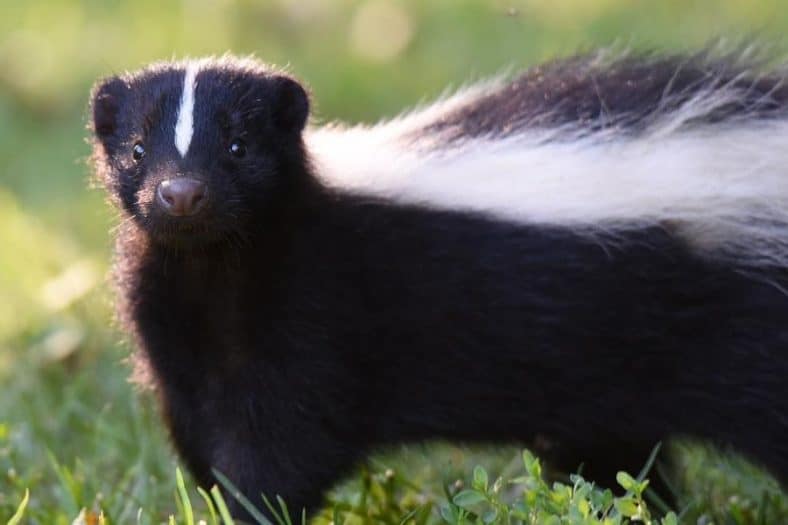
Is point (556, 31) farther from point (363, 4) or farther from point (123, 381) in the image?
point (123, 381)

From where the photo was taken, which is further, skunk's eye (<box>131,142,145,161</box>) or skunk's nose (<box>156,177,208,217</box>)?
skunk's eye (<box>131,142,145,161</box>)

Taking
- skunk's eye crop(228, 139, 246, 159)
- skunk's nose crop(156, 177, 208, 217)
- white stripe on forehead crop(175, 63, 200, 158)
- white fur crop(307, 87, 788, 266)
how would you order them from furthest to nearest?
1. white fur crop(307, 87, 788, 266)
2. skunk's eye crop(228, 139, 246, 159)
3. white stripe on forehead crop(175, 63, 200, 158)
4. skunk's nose crop(156, 177, 208, 217)

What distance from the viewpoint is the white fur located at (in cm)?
466

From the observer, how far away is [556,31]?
9141 millimetres

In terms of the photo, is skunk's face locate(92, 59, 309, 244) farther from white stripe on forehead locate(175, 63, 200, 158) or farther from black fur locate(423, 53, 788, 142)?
black fur locate(423, 53, 788, 142)

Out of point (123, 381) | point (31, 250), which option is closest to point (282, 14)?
point (31, 250)

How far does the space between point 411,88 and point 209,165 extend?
14.7 ft

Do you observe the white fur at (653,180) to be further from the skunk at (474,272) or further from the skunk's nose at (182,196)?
the skunk's nose at (182,196)

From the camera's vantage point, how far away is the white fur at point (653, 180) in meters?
4.66

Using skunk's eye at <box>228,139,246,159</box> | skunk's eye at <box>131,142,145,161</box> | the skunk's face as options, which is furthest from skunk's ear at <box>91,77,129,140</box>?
skunk's eye at <box>228,139,246,159</box>

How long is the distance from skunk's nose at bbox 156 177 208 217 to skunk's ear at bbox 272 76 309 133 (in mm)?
485

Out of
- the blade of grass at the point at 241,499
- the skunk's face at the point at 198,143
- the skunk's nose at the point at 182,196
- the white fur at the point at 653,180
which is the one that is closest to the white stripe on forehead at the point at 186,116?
the skunk's face at the point at 198,143

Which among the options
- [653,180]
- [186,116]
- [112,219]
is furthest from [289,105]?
[653,180]

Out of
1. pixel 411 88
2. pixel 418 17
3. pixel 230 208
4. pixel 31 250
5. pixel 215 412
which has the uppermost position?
pixel 418 17
